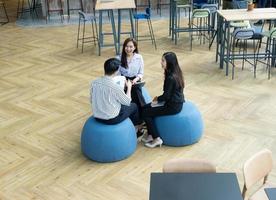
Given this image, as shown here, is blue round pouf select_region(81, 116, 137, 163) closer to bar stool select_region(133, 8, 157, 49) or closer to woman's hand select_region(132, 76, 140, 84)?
woman's hand select_region(132, 76, 140, 84)

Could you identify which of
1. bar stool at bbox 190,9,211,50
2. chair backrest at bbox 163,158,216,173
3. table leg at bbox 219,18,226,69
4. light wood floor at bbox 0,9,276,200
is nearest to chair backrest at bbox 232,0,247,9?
bar stool at bbox 190,9,211,50

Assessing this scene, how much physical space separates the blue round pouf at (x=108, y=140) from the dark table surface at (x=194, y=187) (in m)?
1.29

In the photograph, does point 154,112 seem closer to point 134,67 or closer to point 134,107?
point 134,107

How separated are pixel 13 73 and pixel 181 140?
3554 mm

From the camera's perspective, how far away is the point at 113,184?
3541mm

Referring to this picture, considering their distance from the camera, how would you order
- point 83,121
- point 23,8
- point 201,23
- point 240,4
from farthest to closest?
point 23,8
point 201,23
point 240,4
point 83,121

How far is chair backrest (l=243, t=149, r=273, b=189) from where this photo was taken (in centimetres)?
260

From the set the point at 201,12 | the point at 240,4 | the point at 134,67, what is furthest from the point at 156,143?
the point at 240,4

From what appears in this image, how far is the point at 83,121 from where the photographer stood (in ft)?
15.5

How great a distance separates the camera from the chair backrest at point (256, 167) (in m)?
2.60

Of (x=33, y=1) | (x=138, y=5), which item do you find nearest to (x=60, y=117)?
(x=138, y=5)

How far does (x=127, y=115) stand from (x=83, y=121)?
3.19ft

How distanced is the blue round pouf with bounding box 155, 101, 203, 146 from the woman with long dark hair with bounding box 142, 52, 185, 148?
6 centimetres

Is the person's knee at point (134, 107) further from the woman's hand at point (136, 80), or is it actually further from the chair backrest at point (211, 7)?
the chair backrest at point (211, 7)
